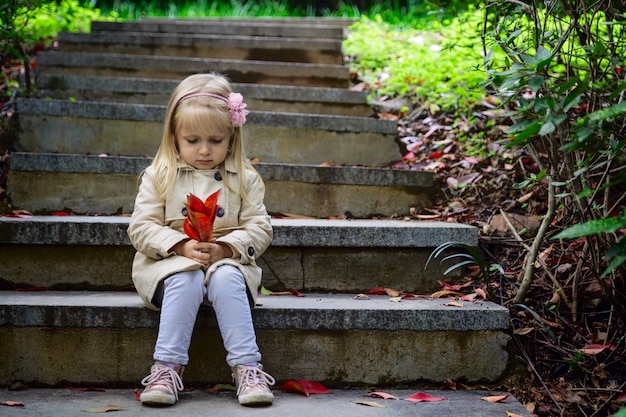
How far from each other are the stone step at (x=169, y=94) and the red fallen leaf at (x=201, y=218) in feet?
7.07

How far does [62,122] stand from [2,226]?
124 centimetres

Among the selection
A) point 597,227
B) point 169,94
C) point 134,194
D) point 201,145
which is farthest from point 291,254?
point 169,94

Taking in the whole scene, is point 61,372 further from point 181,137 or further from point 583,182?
point 583,182

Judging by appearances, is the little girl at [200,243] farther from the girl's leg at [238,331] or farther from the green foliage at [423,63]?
the green foliage at [423,63]

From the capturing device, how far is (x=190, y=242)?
2311 millimetres

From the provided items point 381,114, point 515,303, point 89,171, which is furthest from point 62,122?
point 515,303

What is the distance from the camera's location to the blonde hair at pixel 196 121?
2.45 meters

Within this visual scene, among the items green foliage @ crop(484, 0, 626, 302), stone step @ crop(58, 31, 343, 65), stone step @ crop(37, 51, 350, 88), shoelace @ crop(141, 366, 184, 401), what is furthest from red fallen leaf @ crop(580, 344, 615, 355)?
stone step @ crop(58, 31, 343, 65)

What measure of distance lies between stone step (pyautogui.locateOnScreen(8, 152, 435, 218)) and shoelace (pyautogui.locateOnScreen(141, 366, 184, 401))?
125 cm

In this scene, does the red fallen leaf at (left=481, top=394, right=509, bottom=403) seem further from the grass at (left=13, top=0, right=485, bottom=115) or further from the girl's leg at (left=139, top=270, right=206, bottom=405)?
the grass at (left=13, top=0, right=485, bottom=115)

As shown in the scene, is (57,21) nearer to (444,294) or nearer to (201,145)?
(201,145)

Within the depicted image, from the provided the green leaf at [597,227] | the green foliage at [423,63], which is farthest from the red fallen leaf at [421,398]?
the green foliage at [423,63]

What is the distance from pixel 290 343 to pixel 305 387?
163 millimetres

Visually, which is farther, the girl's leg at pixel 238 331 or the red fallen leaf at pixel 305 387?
the red fallen leaf at pixel 305 387
